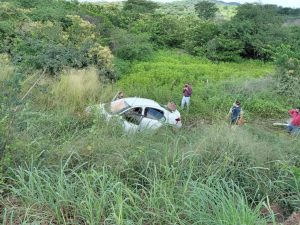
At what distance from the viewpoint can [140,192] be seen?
15.8ft

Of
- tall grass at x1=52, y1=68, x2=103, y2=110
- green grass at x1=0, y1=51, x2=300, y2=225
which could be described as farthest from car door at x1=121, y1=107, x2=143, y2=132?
tall grass at x1=52, y1=68, x2=103, y2=110

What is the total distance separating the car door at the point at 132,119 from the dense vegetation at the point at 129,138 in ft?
1.22

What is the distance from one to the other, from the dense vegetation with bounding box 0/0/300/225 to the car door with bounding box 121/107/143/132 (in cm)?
37

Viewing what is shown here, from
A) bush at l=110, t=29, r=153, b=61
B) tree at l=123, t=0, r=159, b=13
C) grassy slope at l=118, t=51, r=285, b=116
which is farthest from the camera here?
tree at l=123, t=0, r=159, b=13

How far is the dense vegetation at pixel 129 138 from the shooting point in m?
4.16

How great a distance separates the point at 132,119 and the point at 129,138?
2817 mm

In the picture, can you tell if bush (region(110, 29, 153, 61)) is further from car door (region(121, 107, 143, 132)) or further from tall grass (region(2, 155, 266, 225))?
tall grass (region(2, 155, 266, 225))

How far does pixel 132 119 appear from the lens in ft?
30.5

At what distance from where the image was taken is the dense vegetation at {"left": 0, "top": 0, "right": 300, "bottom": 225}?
13.6ft

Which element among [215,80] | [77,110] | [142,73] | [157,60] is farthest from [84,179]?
[157,60]

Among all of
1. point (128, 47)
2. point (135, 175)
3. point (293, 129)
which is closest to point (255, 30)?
point (128, 47)

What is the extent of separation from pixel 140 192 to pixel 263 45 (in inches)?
Result: 848

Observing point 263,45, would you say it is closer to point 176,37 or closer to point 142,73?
point 176,37

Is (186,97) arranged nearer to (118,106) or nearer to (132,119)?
(118,106)
